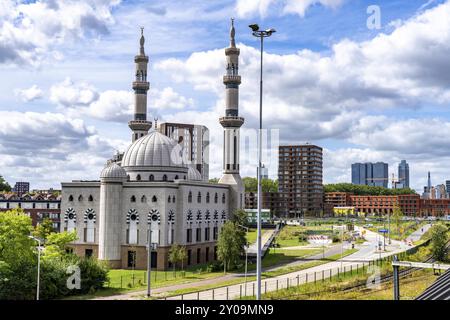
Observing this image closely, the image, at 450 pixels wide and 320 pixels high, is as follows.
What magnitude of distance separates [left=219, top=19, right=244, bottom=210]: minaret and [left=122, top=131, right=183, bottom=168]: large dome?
35.4ft

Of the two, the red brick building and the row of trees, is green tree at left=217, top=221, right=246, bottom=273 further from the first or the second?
the red brick building

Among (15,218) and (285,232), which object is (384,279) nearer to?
(15,218)

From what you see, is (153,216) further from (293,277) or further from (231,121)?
(231,121)

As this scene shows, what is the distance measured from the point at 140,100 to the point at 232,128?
19587mm

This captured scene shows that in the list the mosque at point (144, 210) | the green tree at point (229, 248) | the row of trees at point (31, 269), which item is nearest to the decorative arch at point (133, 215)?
the mosque at point (144, 210)

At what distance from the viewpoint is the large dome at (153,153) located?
87062 millimetres

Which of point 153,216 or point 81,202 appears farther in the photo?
point 81,202

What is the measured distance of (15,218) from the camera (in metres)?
53.2

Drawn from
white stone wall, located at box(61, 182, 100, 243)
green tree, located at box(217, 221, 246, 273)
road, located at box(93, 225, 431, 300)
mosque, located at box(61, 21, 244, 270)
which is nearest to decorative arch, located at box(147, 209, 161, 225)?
mosque, located at box(61, 21, 244, 270)

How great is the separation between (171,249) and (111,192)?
40.2 ft

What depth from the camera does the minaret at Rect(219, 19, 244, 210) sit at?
313 ft

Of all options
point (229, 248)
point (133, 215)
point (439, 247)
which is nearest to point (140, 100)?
point (133, 215)

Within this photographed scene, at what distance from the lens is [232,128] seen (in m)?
96.2
